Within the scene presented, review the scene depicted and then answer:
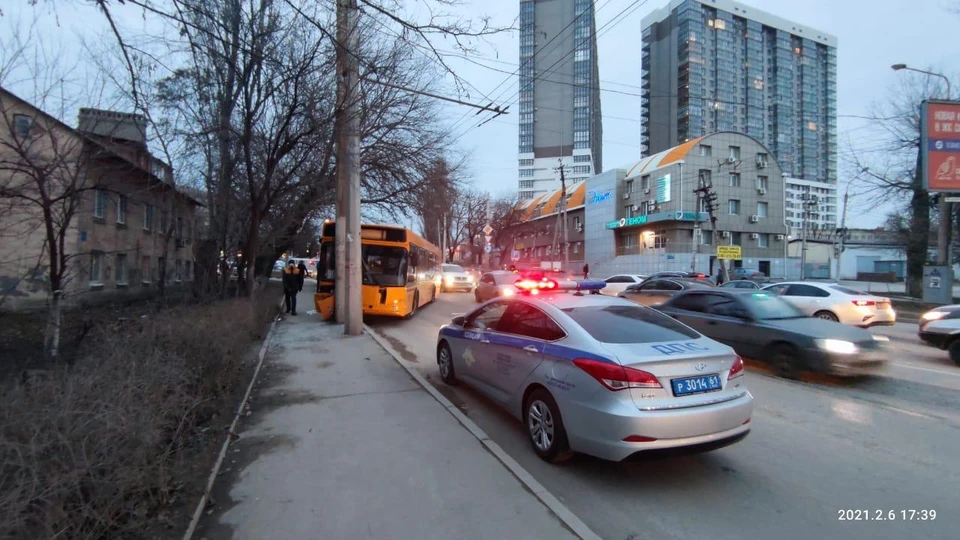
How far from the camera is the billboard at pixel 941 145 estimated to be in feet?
55.5

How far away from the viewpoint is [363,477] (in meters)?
3.98

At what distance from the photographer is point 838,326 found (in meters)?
7.75

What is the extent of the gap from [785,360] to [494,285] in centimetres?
1336

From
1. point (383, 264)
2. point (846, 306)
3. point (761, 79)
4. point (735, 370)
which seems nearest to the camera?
point (735, 370)

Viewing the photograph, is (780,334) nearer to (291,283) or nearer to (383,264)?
(383,264)

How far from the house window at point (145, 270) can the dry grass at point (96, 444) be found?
2017 cm

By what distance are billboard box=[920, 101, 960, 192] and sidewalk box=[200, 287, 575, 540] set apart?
67.0 ft

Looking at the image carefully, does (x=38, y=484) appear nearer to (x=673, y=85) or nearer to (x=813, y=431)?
(x=813, y=431)

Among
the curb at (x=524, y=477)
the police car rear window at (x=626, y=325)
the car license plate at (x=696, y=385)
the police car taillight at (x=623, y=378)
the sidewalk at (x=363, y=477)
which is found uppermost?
the police car rear window at (x=626, y=325)

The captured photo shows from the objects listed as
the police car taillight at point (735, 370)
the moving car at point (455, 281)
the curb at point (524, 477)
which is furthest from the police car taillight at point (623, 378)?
the moving car at point (455, 281)

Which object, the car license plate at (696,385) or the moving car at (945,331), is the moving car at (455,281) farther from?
the car license plate at (696,385)

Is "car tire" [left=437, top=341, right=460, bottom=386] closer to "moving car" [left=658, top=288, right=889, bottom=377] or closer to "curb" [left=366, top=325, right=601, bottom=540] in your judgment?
"curb" [left=366, top=325, right=601, bottom=540]

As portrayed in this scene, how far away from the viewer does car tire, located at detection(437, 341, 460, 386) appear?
702cm

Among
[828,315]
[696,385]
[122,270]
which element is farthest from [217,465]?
[122,270]
